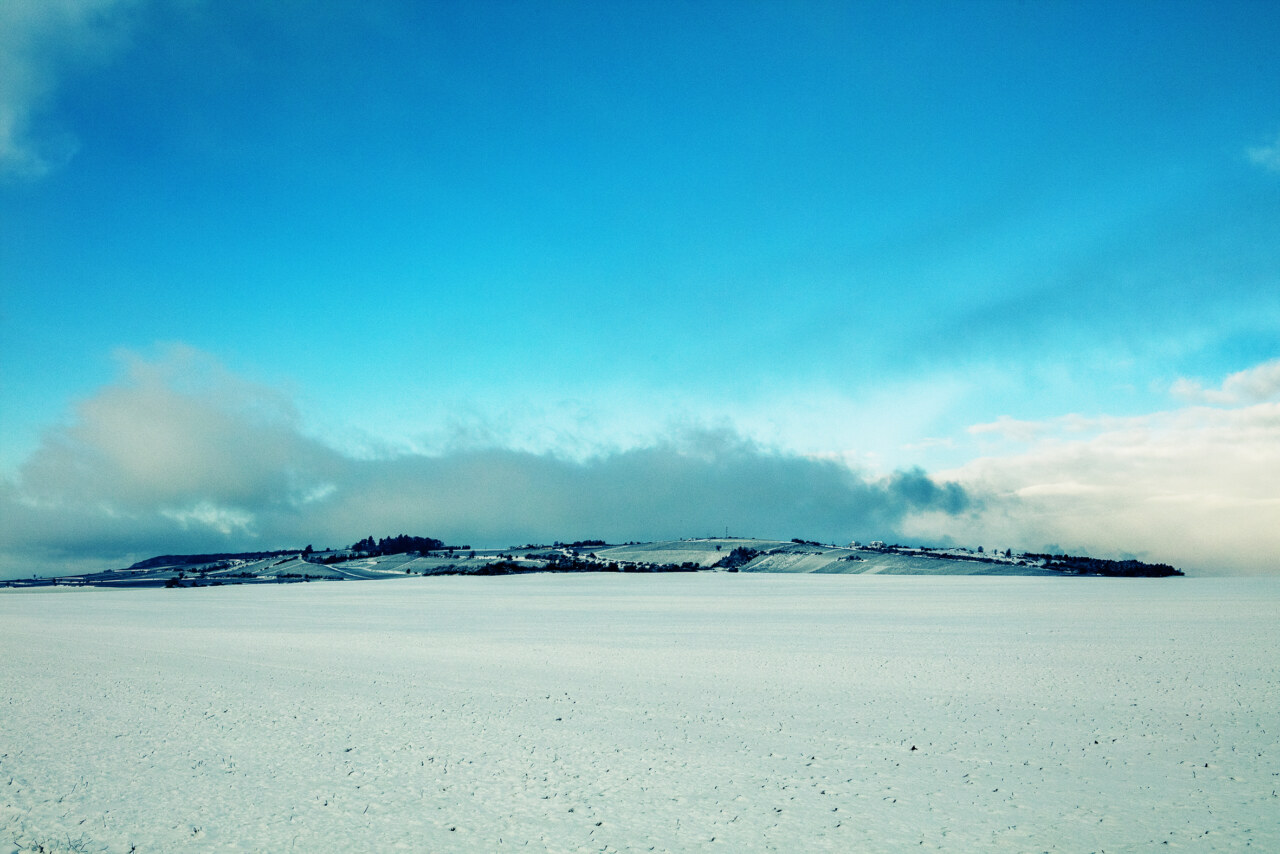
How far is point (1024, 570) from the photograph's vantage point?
8212 centimetres

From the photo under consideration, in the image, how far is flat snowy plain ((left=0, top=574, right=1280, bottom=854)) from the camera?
25.2ft

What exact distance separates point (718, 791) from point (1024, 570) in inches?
3305

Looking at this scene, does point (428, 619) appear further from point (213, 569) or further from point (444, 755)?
point (213, 569)

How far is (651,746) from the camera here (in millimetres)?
10445

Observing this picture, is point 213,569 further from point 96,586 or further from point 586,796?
point 586,796

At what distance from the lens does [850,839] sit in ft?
24.2

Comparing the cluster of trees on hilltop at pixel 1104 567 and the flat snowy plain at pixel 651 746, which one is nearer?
the flat snowy plain at pixel 651 746

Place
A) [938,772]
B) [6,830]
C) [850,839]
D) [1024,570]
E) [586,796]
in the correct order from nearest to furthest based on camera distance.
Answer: [850,839]
[6,830]
[586,796]
[938,772]
[1024,570]

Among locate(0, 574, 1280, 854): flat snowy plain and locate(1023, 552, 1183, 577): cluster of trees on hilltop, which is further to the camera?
locate(1023, 552, 1183, 577): cluster of trees on hilltop

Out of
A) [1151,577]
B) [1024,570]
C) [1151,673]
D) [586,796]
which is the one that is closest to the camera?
[586,796]

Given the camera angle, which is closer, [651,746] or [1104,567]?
[651,746]

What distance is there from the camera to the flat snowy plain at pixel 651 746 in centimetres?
769

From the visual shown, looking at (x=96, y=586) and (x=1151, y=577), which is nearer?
(x=1151, y=577)

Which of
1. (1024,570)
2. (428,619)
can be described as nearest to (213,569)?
(428,619)
